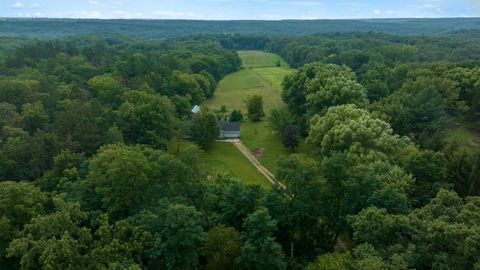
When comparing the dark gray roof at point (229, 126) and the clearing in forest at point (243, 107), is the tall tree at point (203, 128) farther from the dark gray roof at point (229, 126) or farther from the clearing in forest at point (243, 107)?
the dark gray roof at point (229, 126)

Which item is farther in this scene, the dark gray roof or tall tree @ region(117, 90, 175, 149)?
the dark gray roof

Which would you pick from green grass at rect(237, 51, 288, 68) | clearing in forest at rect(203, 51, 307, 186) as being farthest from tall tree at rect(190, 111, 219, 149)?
green grass at rect(237, 51, 288, 68)

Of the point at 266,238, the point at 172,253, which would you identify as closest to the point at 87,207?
the point at 172,253

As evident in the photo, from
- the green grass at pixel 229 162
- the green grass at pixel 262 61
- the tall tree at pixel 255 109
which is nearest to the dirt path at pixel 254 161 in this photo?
the green grass at pixel 229 162

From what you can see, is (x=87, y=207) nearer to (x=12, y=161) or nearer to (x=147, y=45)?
(x=12, y=161)

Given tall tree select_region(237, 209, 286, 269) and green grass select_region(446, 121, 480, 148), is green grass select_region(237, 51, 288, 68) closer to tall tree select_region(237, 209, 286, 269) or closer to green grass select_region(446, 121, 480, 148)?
green grass select_region(446, 121, 480, 148)
